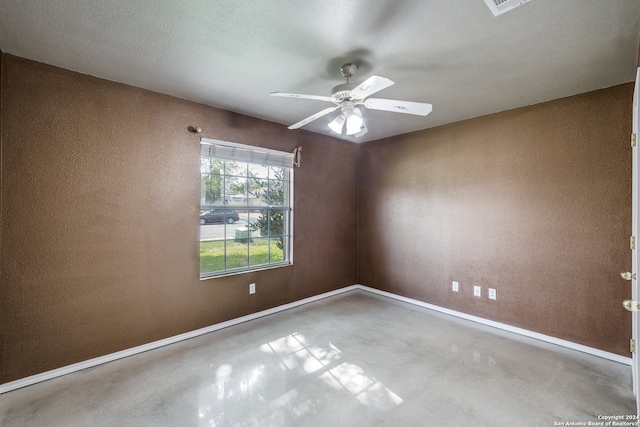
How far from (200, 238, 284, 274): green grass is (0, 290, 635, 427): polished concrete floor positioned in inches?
27.9

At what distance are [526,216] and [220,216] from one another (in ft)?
10.6

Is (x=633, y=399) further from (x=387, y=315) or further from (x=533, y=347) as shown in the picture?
(x=387, y=315)

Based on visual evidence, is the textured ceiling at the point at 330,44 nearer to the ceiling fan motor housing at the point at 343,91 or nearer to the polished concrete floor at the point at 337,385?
the ceiling fan motor housing at the point at 343,91

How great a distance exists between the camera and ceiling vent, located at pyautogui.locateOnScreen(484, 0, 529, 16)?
140cm

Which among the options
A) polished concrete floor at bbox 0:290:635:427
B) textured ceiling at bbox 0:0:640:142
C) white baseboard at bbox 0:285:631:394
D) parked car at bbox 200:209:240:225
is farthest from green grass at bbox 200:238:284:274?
textured ceiling at bbox 0:0:640:142

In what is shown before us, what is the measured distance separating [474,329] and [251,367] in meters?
2.36

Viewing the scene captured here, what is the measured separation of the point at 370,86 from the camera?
5.54 feet

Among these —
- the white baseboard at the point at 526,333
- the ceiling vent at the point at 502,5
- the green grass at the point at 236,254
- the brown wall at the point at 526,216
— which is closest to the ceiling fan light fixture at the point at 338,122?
the ceiling vent at the point at 502,5

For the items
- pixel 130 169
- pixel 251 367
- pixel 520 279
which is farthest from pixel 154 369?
pixel 520 279

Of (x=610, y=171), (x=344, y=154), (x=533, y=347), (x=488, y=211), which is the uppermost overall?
(x=344, y=154)

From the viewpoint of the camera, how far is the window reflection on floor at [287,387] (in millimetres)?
1812

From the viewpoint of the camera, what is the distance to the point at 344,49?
6.21 ft

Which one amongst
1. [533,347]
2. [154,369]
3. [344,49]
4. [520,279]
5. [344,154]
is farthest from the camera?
[344,154]

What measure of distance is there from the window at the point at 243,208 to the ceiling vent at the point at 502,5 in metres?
2.50
